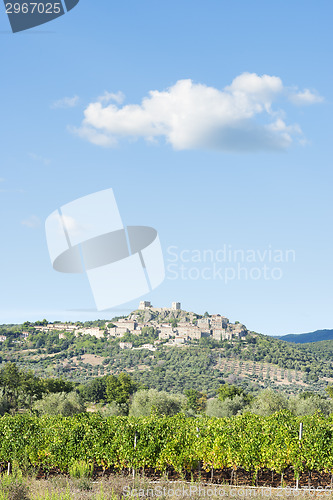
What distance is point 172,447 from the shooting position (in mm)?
13773

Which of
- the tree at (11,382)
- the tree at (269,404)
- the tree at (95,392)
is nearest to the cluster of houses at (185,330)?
the tree at (95,392)

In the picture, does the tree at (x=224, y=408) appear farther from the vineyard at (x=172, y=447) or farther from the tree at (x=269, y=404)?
the vineyard at (x=172, y=447)

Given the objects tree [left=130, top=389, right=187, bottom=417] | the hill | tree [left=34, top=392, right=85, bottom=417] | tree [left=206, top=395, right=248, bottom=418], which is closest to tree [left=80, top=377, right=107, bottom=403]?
the hill

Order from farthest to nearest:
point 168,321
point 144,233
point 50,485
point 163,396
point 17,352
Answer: point 168,321, point 17,352, point 163,396, point 144,233, point 50,485

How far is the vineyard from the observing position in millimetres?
13680

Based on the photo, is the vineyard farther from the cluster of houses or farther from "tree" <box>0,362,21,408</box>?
the cluster of houses

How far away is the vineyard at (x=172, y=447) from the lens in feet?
44.9

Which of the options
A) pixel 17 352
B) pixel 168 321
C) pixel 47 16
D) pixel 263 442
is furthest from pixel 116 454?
pixel 168 321

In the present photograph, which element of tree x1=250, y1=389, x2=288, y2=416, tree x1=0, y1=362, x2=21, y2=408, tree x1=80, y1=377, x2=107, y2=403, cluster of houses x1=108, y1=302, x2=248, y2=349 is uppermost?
cluster of houses x1=108, y1=302, x2=248, y2=349

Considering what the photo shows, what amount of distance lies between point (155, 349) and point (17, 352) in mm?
41827

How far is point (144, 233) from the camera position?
586 inches

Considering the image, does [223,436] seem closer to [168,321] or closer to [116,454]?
[116,454]

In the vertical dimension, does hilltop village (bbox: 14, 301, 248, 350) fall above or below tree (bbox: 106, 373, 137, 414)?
above

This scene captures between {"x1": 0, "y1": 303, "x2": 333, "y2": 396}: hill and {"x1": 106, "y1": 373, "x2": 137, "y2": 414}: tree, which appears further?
{"x1": 0, "y1": 303, "x2": 333, "y2": 396}: hill
